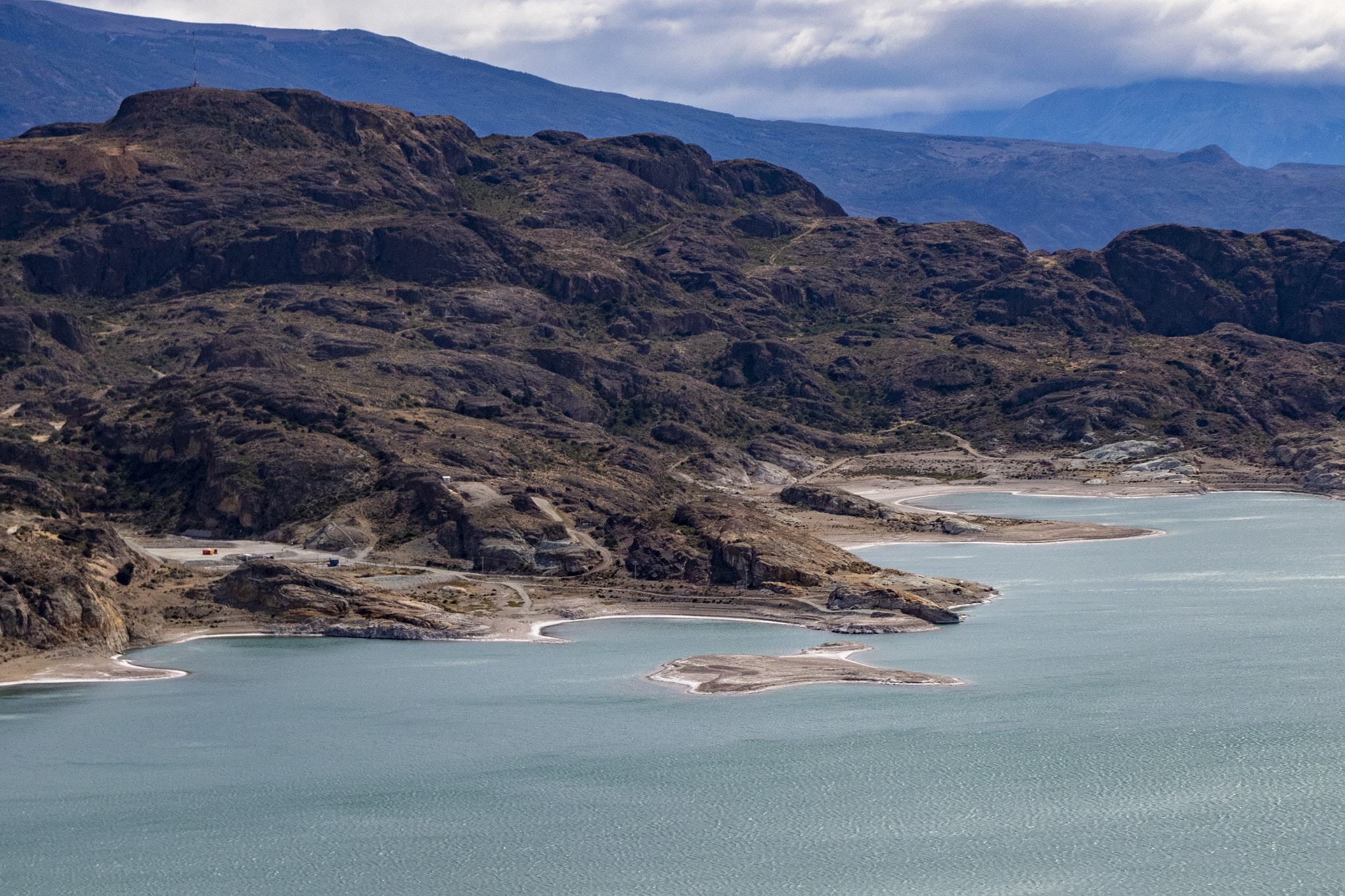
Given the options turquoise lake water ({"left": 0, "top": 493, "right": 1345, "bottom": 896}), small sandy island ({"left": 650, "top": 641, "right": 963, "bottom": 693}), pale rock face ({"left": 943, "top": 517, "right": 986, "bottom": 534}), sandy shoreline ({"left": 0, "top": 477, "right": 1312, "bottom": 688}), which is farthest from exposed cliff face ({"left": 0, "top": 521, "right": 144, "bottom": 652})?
pale rock face ({"left": 943, "top": 517, "right": 986, "bottom": 534})

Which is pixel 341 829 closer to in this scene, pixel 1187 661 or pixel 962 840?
pixel 962 840

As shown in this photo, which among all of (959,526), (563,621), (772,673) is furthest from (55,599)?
(959,526)

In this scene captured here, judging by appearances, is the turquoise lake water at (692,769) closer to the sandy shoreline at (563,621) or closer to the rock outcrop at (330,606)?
the sandy shoreline at (563,621)

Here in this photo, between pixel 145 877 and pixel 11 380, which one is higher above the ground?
pixel 11 380

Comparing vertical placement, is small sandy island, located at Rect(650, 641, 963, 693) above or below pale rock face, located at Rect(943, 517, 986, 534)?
above

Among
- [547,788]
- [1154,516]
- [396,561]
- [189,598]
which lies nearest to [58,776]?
[547,788]

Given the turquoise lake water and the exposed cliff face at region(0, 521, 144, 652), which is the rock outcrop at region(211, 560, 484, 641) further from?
the exposed cliff face at region(0, 521, 144, 652)

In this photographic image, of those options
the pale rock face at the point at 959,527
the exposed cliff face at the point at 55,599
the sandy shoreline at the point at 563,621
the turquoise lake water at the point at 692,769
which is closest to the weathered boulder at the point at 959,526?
the pale rock face at the point at 959,527
